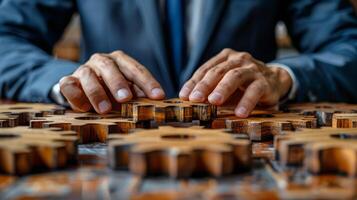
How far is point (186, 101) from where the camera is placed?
1.25 metres

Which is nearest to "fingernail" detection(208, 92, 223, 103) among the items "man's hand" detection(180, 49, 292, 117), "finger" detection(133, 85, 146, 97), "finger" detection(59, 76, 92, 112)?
"man's hand" detection(180, 49, 292, 117)

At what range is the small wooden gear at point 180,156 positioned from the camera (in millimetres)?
695

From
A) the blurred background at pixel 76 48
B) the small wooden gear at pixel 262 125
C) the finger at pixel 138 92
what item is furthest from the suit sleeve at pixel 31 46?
the blurred background at pixel 76 48

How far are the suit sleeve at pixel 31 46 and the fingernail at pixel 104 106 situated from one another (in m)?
0.51

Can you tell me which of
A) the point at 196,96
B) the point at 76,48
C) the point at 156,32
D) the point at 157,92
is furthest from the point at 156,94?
the point at 76,48

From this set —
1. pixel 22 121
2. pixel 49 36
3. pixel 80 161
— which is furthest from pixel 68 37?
pixel 80 161

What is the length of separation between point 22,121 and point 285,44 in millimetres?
3850

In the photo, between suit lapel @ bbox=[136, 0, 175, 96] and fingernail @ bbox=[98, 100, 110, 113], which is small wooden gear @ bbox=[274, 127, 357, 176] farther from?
suit lapel @ bbox=[136, 0, 175, 96]

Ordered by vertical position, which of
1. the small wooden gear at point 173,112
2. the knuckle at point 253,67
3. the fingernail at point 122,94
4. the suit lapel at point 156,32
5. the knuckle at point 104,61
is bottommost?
the small wooden gear at point 173,112

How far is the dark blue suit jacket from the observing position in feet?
6.40

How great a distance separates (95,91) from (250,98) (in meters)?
0.39

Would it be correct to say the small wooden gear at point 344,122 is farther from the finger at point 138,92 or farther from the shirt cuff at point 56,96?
the shirt cuff at point 56,96

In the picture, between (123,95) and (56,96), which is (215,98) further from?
(56,96)

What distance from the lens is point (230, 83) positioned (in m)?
1.30
